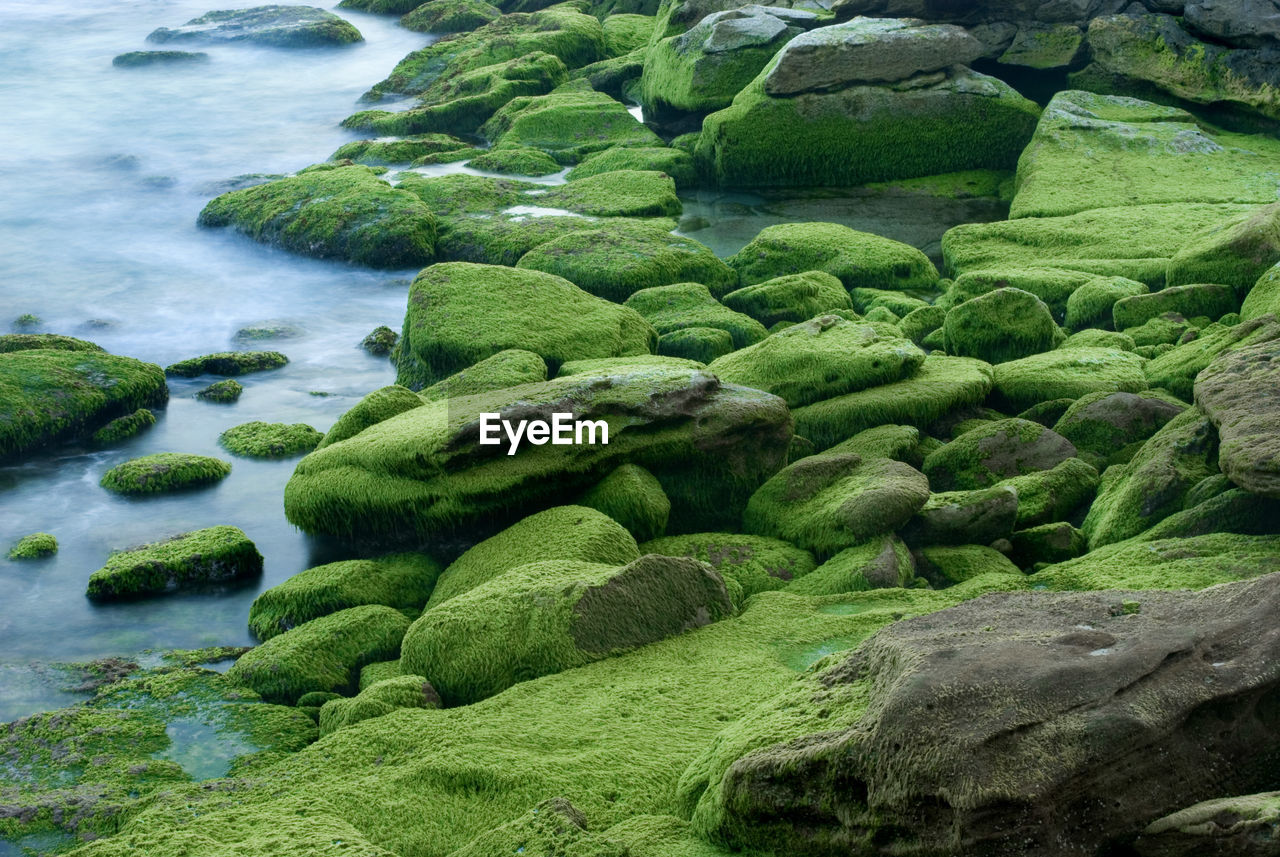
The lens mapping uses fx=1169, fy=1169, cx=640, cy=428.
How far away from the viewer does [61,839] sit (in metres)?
5.48

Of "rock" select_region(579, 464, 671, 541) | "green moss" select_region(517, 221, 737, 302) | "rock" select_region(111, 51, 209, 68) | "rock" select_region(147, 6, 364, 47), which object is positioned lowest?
"rock" select_region(579, 464, 671, 541)

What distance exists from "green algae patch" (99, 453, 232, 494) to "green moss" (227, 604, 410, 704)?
3698 mm

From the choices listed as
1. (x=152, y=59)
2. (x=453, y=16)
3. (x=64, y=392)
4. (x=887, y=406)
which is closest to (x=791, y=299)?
(x=887, y=406)

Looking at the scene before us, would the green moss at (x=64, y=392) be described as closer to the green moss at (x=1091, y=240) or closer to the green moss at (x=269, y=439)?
the green moss at (x=269, y=439)

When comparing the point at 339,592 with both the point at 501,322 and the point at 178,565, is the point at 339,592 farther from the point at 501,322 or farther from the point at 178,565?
the point at 501,322

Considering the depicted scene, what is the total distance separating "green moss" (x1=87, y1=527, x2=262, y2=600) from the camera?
8.82 meters

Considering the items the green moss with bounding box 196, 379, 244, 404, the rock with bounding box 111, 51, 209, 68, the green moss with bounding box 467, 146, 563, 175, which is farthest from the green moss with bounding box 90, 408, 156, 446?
the rock with bounding box 111, 51, 209, 68

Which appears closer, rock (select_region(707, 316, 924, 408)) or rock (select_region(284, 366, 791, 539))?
rock (select_region(284, 366, 791, 539))

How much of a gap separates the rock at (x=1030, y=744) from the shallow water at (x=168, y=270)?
206cm

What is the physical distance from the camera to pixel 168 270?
17.5 m

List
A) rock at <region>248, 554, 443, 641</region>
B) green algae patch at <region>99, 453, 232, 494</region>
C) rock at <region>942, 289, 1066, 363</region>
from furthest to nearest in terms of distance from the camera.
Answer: rock at <region>942, 289, 1066, 363</region>, green algae patch at <region>99, 453, 232, 494</region>, rock at <region>248, 554, 443, 641</region>

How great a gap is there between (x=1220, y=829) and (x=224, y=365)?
1239cm

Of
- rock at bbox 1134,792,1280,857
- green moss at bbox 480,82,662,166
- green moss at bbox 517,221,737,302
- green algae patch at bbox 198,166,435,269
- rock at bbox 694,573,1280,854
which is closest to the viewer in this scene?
rock at bbox 1134,792,1280,857

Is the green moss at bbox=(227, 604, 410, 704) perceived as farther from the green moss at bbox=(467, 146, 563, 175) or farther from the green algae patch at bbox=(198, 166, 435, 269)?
the green moss at bbox=(467, 146, 563, 175)
